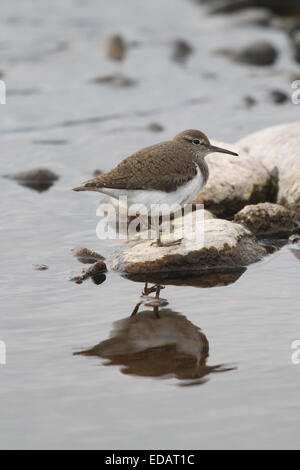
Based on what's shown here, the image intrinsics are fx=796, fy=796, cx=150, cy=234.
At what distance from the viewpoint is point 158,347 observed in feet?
21.2

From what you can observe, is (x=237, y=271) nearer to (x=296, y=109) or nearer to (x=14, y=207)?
(x=14, y=207)

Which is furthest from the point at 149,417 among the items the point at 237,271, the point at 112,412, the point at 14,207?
the point at 14,207

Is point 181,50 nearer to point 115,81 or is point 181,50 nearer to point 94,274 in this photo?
point 115,81

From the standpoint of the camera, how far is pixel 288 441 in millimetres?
5184

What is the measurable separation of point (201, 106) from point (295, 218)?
6.72 metres

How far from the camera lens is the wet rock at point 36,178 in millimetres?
11578

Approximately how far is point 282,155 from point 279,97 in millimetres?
5858

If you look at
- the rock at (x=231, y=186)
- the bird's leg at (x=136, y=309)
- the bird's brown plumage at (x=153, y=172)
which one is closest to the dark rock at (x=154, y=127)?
the rock at (x=231, y=186)

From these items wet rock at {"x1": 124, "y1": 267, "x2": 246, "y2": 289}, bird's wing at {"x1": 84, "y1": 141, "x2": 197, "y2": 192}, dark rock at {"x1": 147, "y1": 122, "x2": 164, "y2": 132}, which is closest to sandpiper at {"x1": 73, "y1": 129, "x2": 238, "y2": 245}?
bird's wing at {"x1": 84, "y1": 141, "x2": 197, "y2": 192}

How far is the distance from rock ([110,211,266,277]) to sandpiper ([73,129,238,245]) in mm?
243

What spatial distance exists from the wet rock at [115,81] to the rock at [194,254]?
31.9 feet

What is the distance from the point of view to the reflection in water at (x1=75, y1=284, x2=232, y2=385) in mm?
6082

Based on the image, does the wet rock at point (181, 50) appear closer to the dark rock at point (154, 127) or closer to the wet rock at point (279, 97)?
the wet rock at point (279, 97)

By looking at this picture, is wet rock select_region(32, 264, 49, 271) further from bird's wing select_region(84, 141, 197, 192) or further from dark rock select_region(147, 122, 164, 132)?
dark rock select_region(147, 122, 164, 132)
